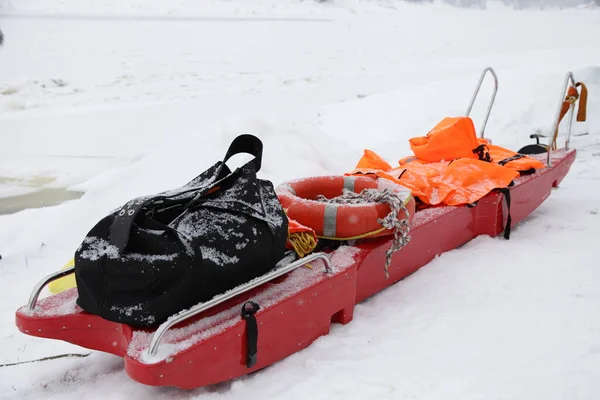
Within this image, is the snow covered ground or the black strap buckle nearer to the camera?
the black strap buckle

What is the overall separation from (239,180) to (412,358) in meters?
1.03

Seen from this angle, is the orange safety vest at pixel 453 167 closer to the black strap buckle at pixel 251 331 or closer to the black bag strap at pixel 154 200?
the black bag strap at pixel 154 200

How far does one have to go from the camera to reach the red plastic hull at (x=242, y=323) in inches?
68.2

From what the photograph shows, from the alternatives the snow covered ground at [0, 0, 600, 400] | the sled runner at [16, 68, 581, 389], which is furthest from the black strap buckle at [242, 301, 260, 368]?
the snow covered ground at [0, 0, 600, 400]

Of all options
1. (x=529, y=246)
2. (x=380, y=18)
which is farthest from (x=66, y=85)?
(x=380, y=18)

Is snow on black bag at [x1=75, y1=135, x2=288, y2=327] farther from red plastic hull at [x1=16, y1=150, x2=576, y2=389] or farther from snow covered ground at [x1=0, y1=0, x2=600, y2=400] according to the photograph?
snow covered ground at [x1=0, y1=0, x2=600, y2=400]

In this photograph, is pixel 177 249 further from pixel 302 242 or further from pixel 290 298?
pixel 302 242

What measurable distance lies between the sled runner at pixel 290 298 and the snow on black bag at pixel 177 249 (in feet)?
0.24

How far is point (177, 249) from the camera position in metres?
1.77

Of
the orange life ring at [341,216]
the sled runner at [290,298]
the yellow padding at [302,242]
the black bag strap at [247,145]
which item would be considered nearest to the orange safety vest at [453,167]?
the sled runner at [290,298]

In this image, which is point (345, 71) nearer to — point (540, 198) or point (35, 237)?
point (540, 198)

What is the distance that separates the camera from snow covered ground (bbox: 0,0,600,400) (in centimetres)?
202

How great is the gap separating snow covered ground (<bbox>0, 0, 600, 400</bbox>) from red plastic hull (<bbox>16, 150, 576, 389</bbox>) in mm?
87

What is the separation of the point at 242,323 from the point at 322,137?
374 centimetres
